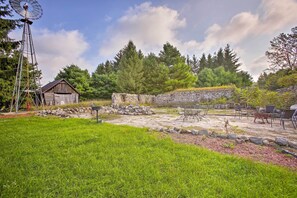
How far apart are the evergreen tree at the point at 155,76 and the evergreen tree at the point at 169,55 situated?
5.39ft

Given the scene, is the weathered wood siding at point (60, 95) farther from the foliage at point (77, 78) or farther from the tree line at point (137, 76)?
the foliage at point (77, 78)

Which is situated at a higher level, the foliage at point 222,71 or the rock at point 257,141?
the foliage at point 222,71

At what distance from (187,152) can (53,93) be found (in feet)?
77.6

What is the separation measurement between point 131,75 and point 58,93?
38.1 feet

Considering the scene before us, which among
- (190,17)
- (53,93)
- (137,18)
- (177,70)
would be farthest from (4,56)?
(177,70)

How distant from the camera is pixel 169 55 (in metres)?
27.0

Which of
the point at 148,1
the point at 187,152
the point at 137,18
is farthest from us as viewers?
the point at 137,18

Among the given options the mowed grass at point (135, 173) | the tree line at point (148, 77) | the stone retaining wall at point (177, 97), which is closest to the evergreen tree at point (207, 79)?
the tree line at point (148, 77)

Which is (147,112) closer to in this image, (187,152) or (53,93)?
(187,152)

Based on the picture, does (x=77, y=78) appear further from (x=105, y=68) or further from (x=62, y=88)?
(x=105, y=68)

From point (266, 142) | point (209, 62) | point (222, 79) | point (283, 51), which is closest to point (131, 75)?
point (222, 79)

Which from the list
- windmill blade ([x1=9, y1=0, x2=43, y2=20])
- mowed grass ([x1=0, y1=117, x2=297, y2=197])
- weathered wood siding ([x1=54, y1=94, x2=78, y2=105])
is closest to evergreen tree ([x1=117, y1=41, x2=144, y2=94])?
weathered wood siding ([x1=54, y1=94, x2=78, y2=105])

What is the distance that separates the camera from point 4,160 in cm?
295

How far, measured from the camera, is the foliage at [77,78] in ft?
88.3
